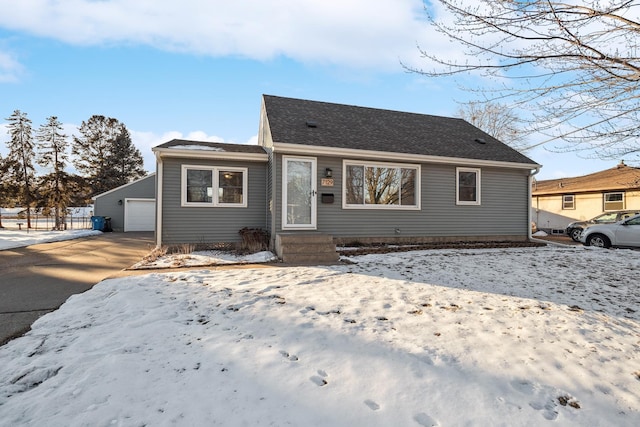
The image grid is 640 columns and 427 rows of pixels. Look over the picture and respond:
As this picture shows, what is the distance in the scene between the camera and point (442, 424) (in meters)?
2.00

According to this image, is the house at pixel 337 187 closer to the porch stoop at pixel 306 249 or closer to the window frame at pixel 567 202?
the porch stoop at pixel 306 249

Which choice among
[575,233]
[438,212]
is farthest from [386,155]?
[575,233]

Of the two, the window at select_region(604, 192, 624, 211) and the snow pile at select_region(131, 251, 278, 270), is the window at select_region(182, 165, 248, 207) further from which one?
the window at select_region(604, 192, 624, 211)

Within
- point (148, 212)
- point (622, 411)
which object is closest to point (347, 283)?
point (622, 411)

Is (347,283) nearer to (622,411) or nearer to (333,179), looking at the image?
(622,411)

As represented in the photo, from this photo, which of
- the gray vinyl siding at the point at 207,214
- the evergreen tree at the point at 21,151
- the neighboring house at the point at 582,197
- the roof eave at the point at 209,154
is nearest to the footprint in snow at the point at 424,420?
the gray vinyl siding at the point at 207,214

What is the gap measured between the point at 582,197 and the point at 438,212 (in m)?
15.7

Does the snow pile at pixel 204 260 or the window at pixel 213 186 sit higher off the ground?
the window at pixel 213 186

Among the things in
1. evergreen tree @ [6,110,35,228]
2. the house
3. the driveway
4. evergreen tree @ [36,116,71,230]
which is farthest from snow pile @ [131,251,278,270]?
evergreen tree @ [6,110,35,228]

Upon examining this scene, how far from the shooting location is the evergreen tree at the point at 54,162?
2098 cm

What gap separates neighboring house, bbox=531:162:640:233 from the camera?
1780 centimetres

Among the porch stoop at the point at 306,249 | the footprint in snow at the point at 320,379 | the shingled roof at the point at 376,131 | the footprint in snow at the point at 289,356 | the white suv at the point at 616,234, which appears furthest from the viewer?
the white suv at the point at 616,234

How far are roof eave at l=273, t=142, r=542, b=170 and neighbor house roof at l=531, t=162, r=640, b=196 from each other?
1106cm

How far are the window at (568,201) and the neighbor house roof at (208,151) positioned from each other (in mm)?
20924
